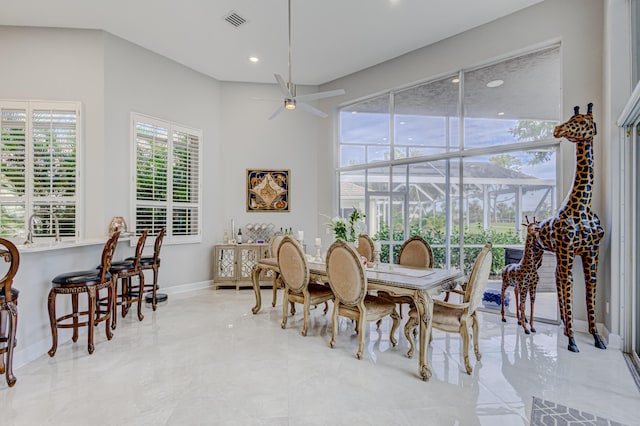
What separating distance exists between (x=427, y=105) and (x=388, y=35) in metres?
1.24

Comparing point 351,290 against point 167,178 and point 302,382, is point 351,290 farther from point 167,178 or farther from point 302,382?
point 167,178

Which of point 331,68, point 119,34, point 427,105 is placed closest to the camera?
point 119,34

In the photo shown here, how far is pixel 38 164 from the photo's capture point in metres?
4.31

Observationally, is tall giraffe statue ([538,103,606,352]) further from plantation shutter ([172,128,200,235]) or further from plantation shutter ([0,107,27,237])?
plantation shutter ([0,107,27,237])

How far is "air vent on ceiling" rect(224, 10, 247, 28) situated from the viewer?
417cm

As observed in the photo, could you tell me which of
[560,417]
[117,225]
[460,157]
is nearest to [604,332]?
[560,417]

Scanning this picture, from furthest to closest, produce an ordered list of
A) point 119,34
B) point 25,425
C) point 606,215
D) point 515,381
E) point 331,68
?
point 331,68 → point 119,34 → point 606,215 → point 515,381 → point 25,425

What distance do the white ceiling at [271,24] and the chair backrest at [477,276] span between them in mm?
3282

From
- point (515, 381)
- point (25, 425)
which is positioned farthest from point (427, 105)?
point (25, 425)

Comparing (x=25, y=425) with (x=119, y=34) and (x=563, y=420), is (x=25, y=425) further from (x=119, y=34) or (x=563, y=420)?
(x=119, y=34)

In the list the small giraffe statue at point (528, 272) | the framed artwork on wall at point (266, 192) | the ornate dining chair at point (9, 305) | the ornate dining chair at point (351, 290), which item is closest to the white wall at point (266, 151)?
the framed artwork on wall at point (266, 192)

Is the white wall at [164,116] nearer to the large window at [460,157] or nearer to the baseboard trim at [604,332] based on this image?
the large window at [460,157]

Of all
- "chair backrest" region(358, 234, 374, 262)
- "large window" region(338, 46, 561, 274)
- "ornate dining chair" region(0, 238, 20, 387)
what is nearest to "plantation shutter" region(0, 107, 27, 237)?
"ornate dining chair" region(0, 238, 20, 387)

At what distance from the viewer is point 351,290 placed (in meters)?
3.03
